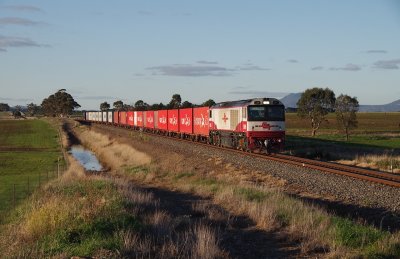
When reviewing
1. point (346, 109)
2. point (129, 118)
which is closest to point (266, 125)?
point (346, 109)

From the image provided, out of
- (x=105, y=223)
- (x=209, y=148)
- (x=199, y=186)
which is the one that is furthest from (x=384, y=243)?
(x=209, y=148)

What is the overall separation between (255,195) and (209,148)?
2009 centimetres

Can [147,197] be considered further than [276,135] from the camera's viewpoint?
No

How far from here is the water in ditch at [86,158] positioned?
41.5 m

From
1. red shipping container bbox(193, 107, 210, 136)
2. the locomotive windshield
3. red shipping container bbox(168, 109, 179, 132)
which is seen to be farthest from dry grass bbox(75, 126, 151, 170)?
the locomotive windshield

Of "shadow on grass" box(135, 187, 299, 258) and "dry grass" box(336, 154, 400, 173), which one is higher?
"dry grass" box(336, 154, 400, 173)

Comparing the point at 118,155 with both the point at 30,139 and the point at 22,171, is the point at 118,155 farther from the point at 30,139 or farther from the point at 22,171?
the point at 30,139

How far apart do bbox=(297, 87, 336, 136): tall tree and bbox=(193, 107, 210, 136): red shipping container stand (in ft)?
93.0

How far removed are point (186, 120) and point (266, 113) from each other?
2016cm

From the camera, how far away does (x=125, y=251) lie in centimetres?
861

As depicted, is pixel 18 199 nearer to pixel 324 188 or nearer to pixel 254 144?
pixel 254 144

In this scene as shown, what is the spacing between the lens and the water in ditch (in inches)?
1632

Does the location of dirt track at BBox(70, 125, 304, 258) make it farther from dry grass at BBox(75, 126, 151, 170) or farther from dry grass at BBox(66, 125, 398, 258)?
dry grass at BBox(75, 126, 151, 170)

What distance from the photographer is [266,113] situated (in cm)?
2831
